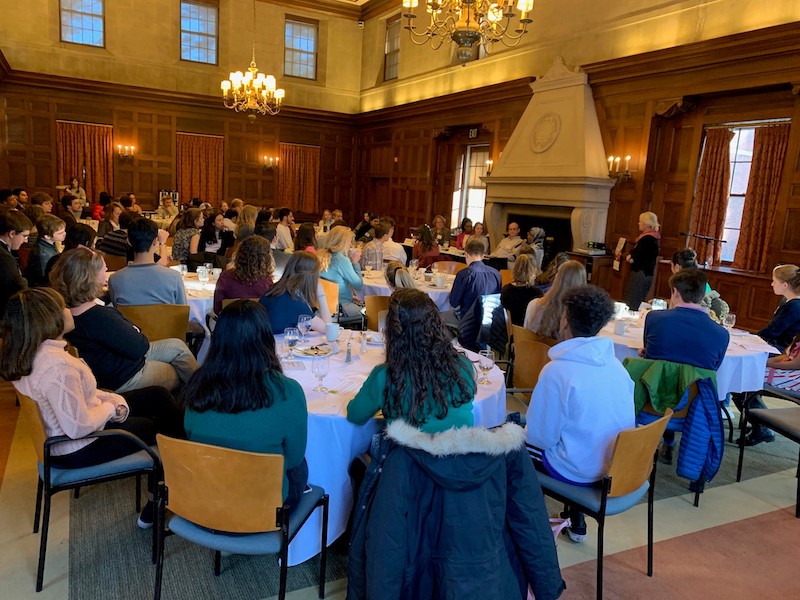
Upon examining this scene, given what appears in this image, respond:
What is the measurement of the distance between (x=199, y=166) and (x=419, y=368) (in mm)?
13458

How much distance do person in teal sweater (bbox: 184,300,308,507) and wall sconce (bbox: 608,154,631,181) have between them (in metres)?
7.90

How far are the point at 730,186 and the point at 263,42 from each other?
1130 cm

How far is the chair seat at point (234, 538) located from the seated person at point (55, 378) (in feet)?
1.83

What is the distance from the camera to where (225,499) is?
2.00 meters

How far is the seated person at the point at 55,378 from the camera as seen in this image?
7.50ft

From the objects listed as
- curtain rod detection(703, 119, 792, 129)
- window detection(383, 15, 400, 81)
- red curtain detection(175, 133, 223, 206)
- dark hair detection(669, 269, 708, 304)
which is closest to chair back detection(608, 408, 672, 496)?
dark hair detection(669, 269, 708, 304)

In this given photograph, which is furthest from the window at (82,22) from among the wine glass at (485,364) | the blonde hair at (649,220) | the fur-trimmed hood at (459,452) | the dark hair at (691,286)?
the fur-trimmed hood at (459,452)

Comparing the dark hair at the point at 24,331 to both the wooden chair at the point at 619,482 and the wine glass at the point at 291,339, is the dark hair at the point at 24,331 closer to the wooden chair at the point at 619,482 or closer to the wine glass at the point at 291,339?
the wine glass at the point at 291,339

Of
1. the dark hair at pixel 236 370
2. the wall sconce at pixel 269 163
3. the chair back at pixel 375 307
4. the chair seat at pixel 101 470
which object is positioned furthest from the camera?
the wall sconce at pixel 269 163

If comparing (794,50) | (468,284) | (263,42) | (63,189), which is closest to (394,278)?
(468,284)

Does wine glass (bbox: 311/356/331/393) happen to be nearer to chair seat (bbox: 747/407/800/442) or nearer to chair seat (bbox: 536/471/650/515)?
chair seat (bbox: 536/471/650/515)

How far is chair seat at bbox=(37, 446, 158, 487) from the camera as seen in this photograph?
2.42 m

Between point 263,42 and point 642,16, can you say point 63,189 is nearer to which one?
point 263,42

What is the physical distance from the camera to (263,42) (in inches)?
570
